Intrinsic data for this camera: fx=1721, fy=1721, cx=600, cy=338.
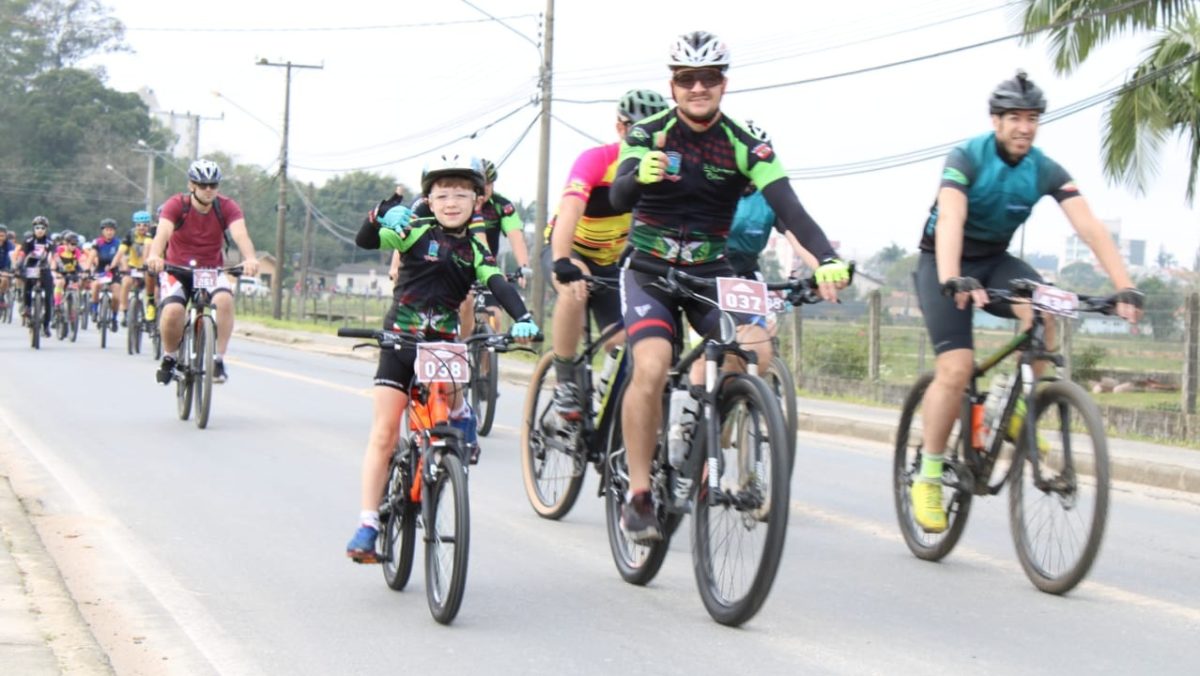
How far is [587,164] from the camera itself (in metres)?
8.32

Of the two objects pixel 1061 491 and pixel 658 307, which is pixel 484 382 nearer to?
pixel 658 307

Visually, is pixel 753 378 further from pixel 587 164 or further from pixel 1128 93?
pixel 1128 93

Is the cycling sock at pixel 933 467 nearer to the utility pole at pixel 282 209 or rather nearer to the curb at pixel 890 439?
the curb at pixel 890 439

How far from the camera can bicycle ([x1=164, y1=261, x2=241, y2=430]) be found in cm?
1319

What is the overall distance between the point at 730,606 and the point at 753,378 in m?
0.84

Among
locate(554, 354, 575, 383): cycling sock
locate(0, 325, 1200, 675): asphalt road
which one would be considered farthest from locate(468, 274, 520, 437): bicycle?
locate(554, 354, 575, 383): cycling sock

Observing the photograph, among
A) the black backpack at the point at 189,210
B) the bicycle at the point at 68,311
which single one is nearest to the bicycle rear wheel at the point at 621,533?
the black backpack at the point at 189,210

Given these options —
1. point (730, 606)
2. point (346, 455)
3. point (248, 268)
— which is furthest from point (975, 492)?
point (248, 268)

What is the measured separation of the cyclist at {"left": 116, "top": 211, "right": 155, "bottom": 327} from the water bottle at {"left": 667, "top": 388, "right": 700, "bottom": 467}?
1531 cm

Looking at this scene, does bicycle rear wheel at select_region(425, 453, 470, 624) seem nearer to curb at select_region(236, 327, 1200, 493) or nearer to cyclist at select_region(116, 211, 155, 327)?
curb at select_region(236, 327, 1200, 493)

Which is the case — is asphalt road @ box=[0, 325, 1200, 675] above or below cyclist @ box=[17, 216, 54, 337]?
below

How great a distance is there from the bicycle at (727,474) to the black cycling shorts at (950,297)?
100 centimetres

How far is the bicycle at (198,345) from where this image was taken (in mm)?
13188

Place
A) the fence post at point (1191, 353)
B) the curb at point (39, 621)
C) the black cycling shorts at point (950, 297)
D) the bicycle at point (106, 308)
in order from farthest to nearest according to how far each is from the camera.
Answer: the bicycle at point (106, 308) < the fence post at point (1191, 353) < the black cycling shorts at point (950, 297) < the curb at point (39, 621)
